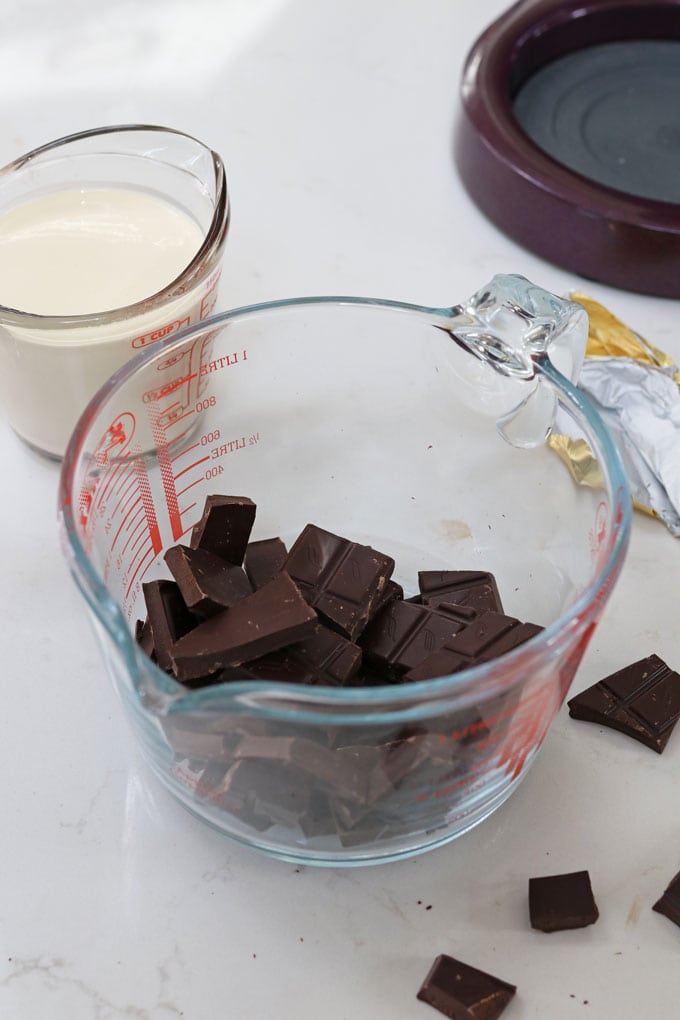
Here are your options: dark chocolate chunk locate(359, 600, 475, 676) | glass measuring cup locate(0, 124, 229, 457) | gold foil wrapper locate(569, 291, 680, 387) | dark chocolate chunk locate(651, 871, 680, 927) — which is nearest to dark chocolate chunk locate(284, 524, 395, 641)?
dark chocolate chunk locate(359, 600, 475, 676)

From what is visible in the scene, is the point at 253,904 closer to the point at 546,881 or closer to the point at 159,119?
the point at 546,881

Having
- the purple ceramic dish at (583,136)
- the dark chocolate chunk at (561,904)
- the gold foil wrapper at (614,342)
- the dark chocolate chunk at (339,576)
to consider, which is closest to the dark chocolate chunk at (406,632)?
the dark chocolate chunk at (339,576)

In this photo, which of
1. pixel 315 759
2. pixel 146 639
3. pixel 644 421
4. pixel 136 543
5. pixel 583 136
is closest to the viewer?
pixel 315 759

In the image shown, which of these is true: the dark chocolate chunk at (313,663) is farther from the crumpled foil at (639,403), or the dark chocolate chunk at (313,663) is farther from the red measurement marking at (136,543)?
the crumpled foil at (639,403)

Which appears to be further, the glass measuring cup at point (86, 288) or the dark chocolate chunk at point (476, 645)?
the glass measuring cup at point (86, 288)

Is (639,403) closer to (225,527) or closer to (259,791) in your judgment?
(225,527)

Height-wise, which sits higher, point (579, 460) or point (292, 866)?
point (579, 460)

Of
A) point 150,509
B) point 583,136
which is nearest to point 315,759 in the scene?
point 150,509
